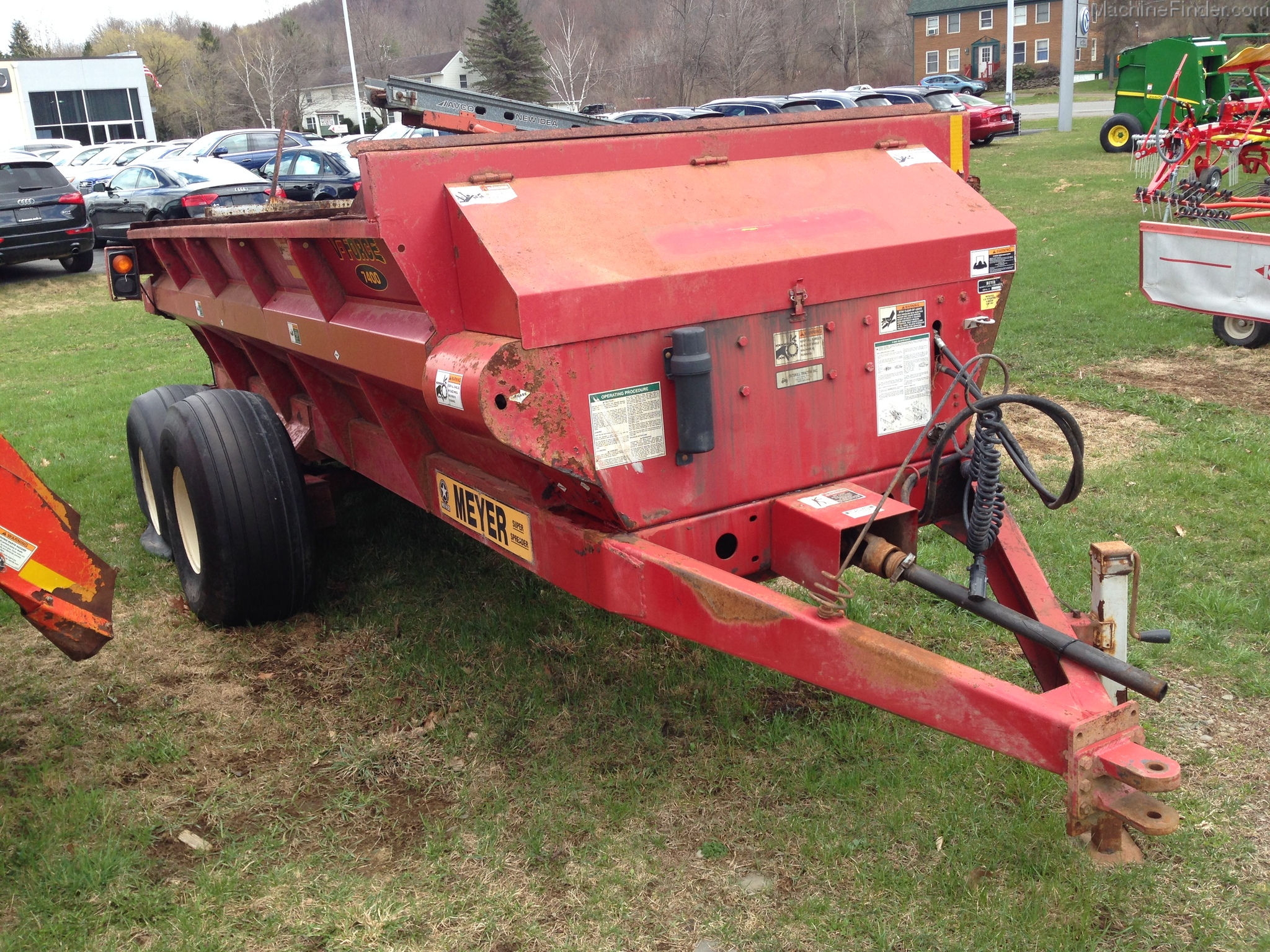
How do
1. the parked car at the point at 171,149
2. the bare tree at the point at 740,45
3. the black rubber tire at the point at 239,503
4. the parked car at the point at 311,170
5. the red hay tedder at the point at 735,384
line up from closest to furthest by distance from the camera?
the red hay tedder at the point at 735,384
the black rubber tire at the point at 239,503
the parked car at the point at 311,170
the parked car at the point at 171,149
the bare tree at the point at 740,45

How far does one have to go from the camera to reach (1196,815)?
3018 mm

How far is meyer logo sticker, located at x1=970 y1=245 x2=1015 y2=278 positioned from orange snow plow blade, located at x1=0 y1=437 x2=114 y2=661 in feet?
9.31

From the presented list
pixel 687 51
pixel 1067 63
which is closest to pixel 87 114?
pixel 687 51

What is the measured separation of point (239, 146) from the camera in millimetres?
23484

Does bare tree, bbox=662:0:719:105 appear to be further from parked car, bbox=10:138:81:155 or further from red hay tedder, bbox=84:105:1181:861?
red hay tedder, bbox=84:105:1181:861

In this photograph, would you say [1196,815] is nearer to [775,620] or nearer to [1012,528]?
[1012,528]

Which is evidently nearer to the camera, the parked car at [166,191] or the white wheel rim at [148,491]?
→ the white wheel rim at [148,491]

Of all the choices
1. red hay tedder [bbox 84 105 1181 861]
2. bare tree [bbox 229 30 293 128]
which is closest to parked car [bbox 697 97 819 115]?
red hay tedder [bbox 84 105 1181 861]

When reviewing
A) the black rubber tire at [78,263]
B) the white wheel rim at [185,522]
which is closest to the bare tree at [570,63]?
the black rubber tire at [78,263]

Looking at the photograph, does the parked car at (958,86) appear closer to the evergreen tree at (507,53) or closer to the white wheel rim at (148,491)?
the evergreen tree at (507,53)

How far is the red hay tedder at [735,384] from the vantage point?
2.58m

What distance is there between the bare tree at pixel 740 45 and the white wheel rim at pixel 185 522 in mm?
49924

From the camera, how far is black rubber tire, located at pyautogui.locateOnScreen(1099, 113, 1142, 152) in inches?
819

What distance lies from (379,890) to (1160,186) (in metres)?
13.0
